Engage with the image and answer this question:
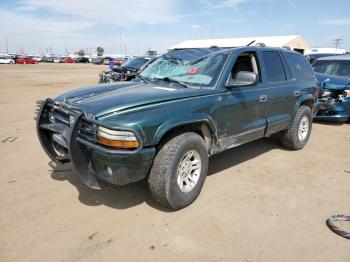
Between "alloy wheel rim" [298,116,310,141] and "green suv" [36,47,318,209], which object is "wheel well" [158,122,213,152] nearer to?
"green suv" [36,47,318,209]

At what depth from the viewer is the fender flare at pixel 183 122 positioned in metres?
3.16

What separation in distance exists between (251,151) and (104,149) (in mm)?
3490

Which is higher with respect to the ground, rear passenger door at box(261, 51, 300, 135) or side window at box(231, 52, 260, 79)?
side window at box(231, 52, 260, 79)

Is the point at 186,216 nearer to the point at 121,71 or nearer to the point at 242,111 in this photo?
the point at 242,111

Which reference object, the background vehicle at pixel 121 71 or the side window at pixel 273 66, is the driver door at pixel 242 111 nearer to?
the side window at pixel 273 66

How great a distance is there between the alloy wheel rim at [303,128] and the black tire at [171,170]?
3075 millimetres

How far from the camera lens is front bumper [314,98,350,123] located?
26.0 feet

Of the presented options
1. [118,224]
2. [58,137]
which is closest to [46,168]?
[58,137]

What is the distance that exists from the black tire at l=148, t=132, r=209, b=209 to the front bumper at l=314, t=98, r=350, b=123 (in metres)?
5.65

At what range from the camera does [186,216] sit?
3.46 metres

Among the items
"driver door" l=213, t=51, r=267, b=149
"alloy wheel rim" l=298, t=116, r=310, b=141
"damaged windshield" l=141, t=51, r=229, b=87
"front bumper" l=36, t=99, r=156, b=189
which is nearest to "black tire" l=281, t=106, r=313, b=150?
"alloy wheel rim" l=298, t=116, r=310, b=141

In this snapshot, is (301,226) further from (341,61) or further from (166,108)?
(341,61)

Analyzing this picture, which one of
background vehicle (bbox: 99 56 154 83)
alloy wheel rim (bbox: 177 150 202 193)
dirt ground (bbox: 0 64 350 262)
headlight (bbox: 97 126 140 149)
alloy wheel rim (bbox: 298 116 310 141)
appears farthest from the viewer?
background vehicle (bbox: 99 56 154 83)

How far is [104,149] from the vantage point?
3021 mm
